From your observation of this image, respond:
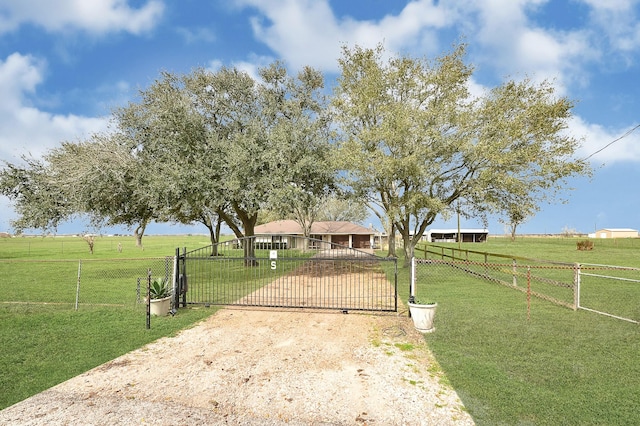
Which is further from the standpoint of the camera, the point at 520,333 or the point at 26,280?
the point at 26,280

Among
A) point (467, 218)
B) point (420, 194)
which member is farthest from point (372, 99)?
point (467, 218)

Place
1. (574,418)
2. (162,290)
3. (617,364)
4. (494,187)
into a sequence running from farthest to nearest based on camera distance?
(494,187) < (162,290) < (617,364) < (574,418)

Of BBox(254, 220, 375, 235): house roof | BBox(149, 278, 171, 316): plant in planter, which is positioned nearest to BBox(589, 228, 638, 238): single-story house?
BBox(254, 220, 375, 235): house roof

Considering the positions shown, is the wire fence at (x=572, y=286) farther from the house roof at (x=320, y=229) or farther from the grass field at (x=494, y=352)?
the house roof at (x=320, y=229)

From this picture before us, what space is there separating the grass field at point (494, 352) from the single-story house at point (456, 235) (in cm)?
7917

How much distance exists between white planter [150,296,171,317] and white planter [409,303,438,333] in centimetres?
655

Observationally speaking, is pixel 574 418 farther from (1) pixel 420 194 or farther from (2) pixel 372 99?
(2) pixel 372 99

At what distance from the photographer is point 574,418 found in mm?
4000

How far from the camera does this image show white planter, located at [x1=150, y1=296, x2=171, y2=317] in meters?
9.09

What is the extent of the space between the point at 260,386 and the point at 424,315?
423cm

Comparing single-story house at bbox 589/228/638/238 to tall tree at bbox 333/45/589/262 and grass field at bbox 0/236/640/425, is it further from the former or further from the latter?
grass field at bbox 0/236/640/425

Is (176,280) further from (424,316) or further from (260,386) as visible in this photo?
(424,316)

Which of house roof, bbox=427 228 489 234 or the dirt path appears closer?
the dirt path

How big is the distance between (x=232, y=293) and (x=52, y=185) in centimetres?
1163
